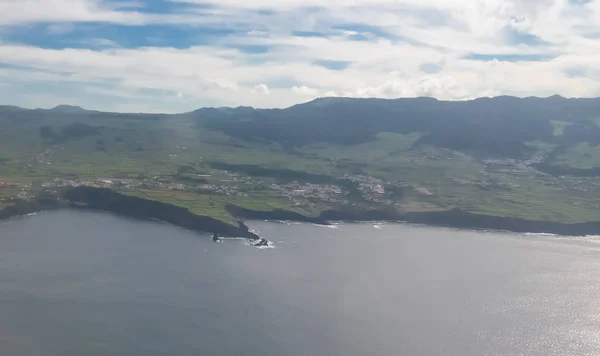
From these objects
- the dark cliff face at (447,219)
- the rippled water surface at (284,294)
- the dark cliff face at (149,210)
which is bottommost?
the rippled water surface at (284,294)

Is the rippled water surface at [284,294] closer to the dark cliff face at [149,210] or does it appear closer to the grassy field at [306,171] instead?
the dark cliff face at [149,210]

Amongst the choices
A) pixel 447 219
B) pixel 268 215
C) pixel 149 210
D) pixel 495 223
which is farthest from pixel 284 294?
pixel 495 223

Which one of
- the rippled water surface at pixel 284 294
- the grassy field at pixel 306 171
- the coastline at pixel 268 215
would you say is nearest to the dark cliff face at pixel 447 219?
the coastline at pixel 268 215

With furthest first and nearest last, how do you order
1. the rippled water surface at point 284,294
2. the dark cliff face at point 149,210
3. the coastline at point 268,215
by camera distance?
1. the coastline at point 268,215
2. the dark cliff face at point 149,210
3. the rippled water surface at point 284,294

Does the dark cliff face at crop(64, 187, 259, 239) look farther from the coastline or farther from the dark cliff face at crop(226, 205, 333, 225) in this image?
the dark cliff face at crop(226, 205, 333, 225)

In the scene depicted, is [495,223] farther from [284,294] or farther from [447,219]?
[284,294]

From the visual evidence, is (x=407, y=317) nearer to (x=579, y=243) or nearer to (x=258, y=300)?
(x=258, y=300)
